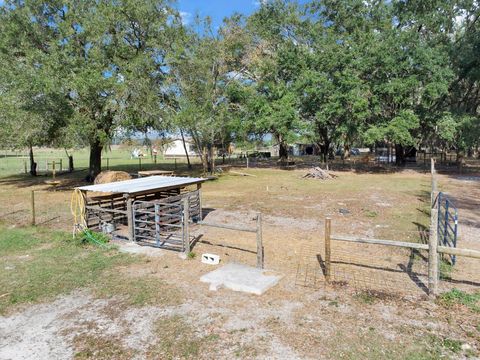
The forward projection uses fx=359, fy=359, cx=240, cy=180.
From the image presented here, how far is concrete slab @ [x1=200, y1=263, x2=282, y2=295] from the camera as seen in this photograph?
5844 millimetres

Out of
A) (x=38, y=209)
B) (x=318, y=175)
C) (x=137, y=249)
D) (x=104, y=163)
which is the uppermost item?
(x=104, y=163)

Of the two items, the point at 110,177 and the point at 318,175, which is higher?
the point at 110,177

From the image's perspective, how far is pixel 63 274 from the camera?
22.1 ft

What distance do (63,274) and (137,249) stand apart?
A: 70.3 inches

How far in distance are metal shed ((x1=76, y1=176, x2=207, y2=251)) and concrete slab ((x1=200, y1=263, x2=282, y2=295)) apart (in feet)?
4.70

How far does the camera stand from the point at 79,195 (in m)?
9.55

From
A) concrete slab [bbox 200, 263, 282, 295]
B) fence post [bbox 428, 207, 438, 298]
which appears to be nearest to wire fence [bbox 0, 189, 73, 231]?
concrete slab [bbox 200, 263, 282, 295]

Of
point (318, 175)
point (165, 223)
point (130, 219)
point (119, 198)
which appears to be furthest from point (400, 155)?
point (130, 219)

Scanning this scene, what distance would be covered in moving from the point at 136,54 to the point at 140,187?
1219cm

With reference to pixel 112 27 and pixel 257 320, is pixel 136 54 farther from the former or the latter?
pixel 257 320

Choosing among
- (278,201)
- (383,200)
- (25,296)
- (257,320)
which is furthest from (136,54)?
(257,320)

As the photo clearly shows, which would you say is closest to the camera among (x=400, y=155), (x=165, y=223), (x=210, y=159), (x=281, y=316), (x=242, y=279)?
(x=281, y=316)

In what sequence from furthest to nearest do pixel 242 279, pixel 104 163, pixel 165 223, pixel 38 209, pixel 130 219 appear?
1. pixel 104 163
2. pixel 38 209
3. pixel 165 223
4. pixel 130 219
5. pixel 242 279

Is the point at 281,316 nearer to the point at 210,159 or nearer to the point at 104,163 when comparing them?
the point at 210,159
